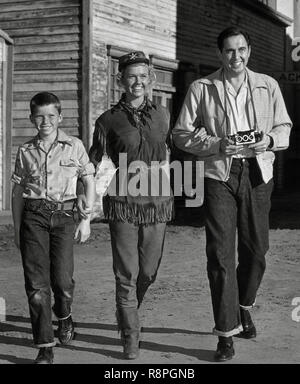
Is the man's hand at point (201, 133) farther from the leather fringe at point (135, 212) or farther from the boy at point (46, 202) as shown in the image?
the boy at point (46, 202)

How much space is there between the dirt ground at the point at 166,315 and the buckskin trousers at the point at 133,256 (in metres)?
0.42

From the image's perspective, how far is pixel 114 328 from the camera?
5.71m

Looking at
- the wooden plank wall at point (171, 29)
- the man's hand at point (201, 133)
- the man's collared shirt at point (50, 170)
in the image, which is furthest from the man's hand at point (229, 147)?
the wooden plank wall at point (171, 29)

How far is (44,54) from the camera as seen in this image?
44.9 ft

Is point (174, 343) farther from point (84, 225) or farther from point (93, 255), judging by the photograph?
point (93, 255)

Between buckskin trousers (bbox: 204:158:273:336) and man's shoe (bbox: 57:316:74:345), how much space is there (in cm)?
110

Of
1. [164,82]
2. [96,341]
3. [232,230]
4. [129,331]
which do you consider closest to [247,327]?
[232,230]

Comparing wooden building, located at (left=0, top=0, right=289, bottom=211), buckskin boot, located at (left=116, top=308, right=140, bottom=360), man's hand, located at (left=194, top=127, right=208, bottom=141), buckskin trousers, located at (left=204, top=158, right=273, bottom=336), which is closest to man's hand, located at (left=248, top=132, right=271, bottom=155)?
buckskin trousers, located at (left=204, top=158, right=273, bottom=336)

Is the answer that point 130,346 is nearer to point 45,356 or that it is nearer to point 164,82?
point 45,356

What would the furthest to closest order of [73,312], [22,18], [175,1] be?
[175,1] → [22,18] → [73,312]

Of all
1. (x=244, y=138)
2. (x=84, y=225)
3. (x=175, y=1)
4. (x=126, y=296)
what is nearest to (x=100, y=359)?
(x=126, y=296)

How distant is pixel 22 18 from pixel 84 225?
9.76 m

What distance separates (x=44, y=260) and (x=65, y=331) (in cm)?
70

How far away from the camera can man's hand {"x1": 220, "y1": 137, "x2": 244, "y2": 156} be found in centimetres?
476
